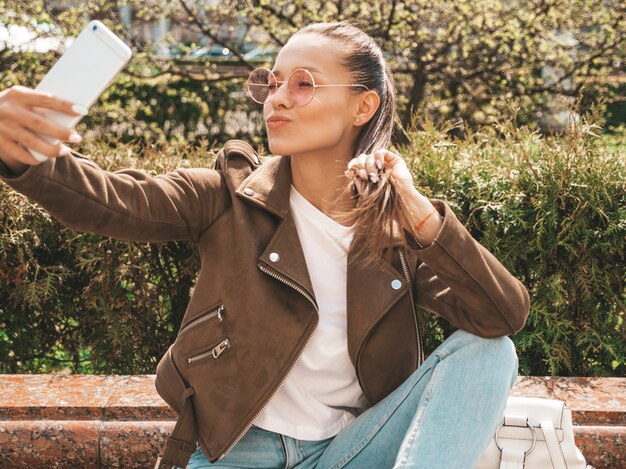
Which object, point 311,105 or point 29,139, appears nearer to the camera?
point 29,139

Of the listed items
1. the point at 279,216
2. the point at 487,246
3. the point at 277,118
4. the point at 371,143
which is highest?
the point at 277,118

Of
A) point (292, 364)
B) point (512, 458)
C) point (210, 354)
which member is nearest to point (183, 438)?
point (210, 354)

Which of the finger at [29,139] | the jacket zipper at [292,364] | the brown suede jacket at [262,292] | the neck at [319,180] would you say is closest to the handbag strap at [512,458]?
the brown suede jacket at [262,292]

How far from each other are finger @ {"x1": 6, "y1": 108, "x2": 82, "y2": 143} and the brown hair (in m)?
0.78

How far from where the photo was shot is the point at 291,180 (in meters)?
2.54

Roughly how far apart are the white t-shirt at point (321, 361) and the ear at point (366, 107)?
31 cm

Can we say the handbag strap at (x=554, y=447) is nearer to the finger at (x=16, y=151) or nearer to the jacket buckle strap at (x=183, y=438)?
the jacket buckle strap at (x=183, y=438)

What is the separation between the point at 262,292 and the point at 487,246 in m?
1.33

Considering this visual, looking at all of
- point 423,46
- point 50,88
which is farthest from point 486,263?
point 423,46

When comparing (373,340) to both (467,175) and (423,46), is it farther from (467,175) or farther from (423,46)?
(423,46)

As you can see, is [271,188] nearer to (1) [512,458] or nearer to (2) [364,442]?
(2) [364,442]

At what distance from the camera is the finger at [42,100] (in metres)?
1.69

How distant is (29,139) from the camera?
1711mm

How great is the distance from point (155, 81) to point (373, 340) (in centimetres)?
537
